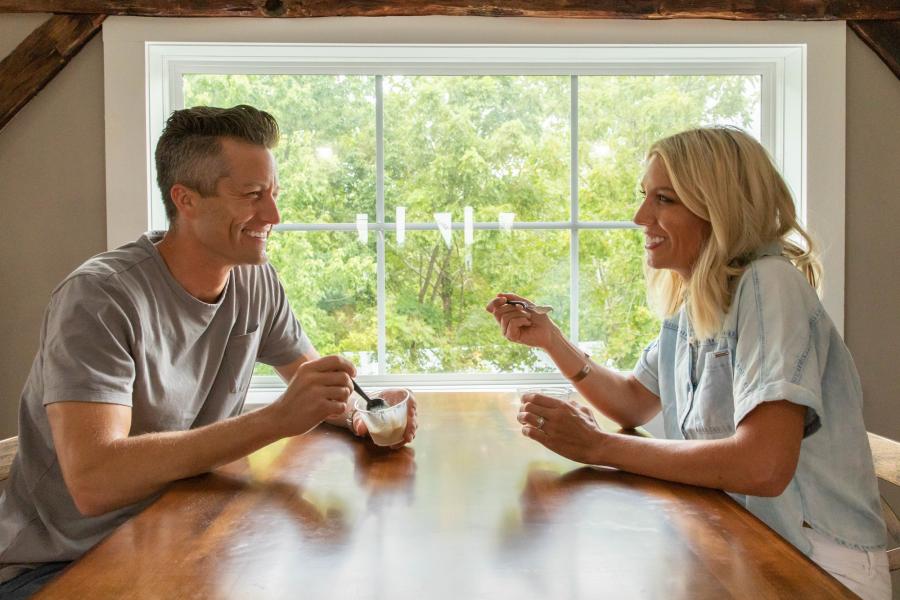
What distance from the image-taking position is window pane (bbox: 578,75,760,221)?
118 inches

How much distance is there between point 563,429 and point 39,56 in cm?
236

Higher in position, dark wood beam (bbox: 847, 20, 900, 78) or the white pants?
dark wood beam (bbox: 847, 20, 900, 78)

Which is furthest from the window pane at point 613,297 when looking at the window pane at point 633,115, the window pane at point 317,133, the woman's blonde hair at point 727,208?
the woman's blonde hair at point 727,208

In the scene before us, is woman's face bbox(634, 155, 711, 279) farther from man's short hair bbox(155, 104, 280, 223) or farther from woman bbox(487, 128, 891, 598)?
man's short hair bbox(155, 104, 280, 223)

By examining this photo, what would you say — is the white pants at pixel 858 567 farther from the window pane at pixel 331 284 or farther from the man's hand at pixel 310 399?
the window pane at pixel 331 284

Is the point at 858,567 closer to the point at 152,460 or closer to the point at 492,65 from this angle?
the point at 152,460

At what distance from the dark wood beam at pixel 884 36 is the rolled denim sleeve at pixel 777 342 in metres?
1.83

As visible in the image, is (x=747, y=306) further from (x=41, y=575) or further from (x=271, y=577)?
(x=41, y=575)

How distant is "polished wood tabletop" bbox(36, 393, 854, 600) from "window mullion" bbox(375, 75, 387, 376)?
157cm

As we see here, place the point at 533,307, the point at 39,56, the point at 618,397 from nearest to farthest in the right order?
the point at 618,397 → the point at 533,307 → the point at 39,56

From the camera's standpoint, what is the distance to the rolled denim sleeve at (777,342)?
129cm

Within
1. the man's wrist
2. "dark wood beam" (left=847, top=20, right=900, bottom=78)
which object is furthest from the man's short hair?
"dark wood beam" (left=847, top=20, right=900, bottom=78)

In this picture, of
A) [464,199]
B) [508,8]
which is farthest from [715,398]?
[508,8]

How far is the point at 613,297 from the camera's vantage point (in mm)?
3041
